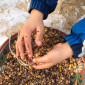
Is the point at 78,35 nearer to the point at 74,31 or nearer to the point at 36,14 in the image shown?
the point at 74,31

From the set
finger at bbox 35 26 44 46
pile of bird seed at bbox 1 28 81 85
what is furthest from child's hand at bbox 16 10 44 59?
pile of bird seed at bbox 1 28 81 85

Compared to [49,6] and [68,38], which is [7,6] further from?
[68,38]

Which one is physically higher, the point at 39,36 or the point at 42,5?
the point at 42,5

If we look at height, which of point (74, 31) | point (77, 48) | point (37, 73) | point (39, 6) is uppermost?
point (39, 6)

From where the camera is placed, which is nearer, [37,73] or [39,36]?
[39,36]

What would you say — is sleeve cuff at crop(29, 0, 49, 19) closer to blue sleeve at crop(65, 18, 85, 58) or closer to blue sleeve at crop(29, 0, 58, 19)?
blue sleeve at crop(29, 0, 58, 19)

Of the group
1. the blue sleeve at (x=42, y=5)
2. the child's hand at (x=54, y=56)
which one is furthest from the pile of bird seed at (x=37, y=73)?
the blue sleeve at (x=42, y=5)

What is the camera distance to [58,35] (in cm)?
66

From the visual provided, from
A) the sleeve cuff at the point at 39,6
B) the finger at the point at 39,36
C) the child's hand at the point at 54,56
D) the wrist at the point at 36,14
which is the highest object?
the sleeve cuff at the point at 39,6

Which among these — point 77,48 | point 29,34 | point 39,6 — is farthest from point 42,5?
point 77,48

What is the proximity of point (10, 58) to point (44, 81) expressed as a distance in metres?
0.24

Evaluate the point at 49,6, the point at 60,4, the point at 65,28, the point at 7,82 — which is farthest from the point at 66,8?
the point at 7,82

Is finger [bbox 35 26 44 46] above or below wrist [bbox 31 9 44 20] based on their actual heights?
below

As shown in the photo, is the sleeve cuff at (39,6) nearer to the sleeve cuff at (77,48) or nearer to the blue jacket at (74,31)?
the blue jacket at (74,31)
